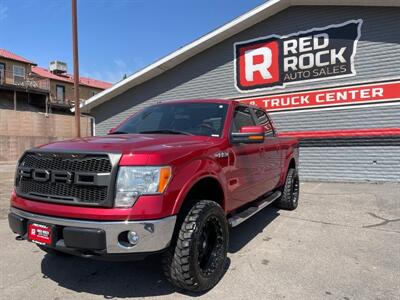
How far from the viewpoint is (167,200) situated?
9.53 feet

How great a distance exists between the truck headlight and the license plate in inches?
26.7

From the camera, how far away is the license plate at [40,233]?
9.78 ft

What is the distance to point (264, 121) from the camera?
5918 millimetres

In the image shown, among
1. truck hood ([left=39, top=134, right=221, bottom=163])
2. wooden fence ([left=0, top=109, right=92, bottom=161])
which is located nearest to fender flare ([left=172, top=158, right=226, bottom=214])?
truck hood ([left=39, top=134, right=221, bottom=163])

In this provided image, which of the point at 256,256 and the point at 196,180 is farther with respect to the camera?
the point at 256,256

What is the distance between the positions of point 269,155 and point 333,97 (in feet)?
20.6

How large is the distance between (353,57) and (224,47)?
439cm

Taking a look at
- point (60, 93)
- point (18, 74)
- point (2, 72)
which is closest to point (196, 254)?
point (2, 72)

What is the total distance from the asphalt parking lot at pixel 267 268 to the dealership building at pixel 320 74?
480 centimetres

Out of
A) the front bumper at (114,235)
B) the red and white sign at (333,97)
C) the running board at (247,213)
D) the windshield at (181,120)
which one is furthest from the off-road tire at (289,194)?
the red and white sign at (333,97)

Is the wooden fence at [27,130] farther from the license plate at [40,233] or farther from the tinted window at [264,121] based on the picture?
the license plate at [40,233]

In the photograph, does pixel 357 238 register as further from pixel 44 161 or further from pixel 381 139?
pixel 381 139

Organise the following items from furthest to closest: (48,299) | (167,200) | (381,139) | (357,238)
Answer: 1. (381,139)
2. (357,238)
3. (48,299)
4. (167,200)

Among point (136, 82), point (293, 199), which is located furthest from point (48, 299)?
point (136, 82)
